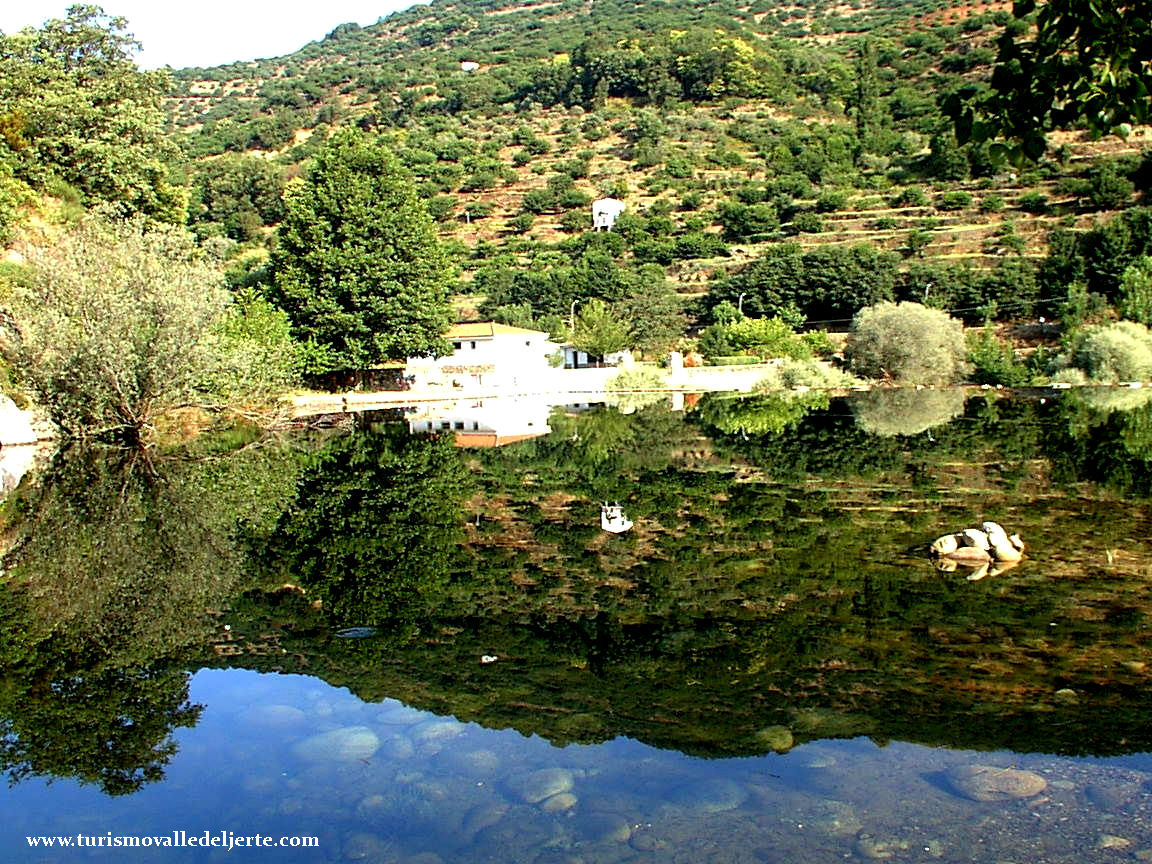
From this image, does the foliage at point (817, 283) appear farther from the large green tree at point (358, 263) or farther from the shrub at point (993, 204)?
the large green tree at point (358, 263)

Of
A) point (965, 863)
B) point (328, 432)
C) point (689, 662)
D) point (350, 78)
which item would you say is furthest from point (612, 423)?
point (350, 78)

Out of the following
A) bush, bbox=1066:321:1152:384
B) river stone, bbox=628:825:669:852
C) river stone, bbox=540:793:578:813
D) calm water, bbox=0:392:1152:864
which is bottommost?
bush, bbox=1066:321:1152:384

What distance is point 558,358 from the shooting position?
59719mm

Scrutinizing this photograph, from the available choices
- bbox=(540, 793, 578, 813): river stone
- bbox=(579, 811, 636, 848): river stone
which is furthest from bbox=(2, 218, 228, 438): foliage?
bbox=(579, 811, 636, 848): river stone

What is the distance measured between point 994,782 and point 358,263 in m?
39.6

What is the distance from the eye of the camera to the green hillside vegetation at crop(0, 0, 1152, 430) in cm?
3812

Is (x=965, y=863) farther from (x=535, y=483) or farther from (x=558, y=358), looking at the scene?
(x=558, y=358)

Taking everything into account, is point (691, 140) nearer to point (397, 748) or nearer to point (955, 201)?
point (955, 201)

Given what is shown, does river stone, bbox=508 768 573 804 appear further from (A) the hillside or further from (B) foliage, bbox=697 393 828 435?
(A) the hillside

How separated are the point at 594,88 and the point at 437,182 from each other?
3062 centimetres

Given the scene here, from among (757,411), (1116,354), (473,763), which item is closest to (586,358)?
(757,411)

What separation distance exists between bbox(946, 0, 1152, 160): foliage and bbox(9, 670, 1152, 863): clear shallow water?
351 centimetres

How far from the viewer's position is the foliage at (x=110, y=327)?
22.0 metres

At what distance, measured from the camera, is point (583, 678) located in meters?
7.52
